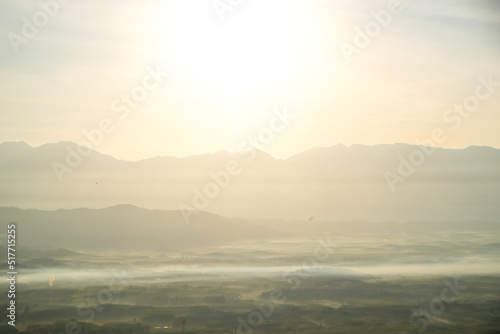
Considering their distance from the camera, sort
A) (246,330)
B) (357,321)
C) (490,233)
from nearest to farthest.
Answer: (246,330) → (357,321) → (490,233)

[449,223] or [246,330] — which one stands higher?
[449,223]

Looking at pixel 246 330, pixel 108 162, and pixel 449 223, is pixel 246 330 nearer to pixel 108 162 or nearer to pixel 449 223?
pixel 108 162

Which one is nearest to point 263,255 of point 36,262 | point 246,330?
point 246,330

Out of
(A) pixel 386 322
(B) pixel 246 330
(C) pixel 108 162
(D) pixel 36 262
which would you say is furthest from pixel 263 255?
(D) pixel 36 262

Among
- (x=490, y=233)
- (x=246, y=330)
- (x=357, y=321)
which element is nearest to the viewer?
(x=246, y=330)

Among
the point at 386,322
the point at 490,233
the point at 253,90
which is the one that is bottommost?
the point at 386,322

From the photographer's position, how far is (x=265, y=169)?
46.0 feet

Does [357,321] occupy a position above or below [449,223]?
below

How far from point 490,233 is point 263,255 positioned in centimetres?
582

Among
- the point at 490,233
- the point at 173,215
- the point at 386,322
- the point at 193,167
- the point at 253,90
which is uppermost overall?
the point at 253,90

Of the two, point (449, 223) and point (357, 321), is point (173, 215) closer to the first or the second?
point (357, 321)

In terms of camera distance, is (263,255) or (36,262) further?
(263,255)

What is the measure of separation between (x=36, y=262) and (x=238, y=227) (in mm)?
4646

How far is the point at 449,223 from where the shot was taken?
623 inches
